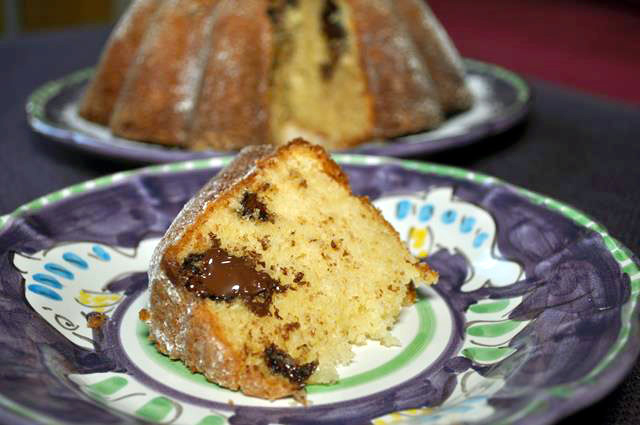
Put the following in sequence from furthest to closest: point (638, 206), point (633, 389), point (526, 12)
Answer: point (526, 12)
point (638, 206)
point (633, 389)

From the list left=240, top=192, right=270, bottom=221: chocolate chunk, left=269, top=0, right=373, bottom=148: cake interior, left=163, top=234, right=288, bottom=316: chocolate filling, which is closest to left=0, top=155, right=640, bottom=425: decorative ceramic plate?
left=163, top=234, right=288, bottom=316: chocolate filling

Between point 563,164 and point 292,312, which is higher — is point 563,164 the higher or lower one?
the lower one

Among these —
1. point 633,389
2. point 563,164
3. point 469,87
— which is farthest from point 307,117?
point 633,389

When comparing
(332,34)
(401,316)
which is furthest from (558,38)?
(401,316)

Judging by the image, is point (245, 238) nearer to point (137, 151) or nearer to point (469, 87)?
point (137, 151)

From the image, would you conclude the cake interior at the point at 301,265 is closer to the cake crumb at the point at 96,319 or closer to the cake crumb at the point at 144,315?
the cake crumb at the point at 144,315

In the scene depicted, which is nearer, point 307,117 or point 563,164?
point 563,164

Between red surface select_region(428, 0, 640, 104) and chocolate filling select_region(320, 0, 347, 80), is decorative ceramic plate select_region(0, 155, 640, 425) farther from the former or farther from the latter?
red surface select_region(428, 0, 640, 104)
